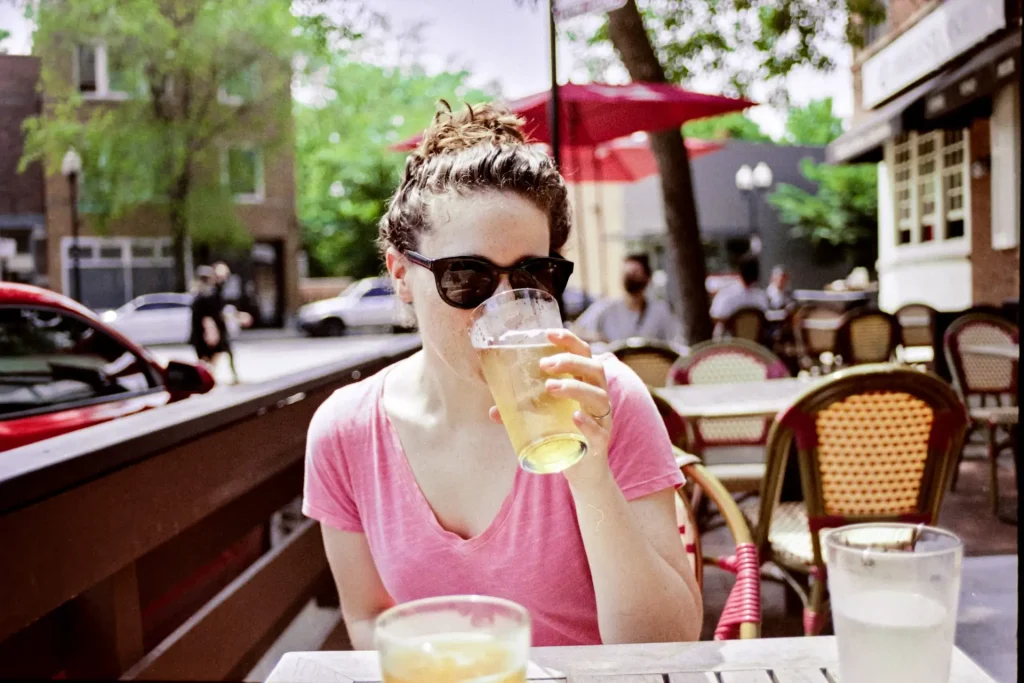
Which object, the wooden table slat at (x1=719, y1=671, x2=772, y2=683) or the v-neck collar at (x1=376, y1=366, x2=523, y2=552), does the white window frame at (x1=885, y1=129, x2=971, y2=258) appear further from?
the wooden table slat at (x1=719, y1=671, x2=772, y2=683)

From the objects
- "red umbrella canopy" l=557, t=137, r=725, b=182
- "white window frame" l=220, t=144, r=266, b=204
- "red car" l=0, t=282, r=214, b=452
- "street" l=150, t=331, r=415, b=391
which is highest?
"red umbrella canopy" l=557, t=137, r=725, b=182

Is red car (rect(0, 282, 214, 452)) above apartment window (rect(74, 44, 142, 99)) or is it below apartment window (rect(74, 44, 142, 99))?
below

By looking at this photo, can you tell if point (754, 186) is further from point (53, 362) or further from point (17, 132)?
point (17, 132)

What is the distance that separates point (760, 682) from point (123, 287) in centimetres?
180

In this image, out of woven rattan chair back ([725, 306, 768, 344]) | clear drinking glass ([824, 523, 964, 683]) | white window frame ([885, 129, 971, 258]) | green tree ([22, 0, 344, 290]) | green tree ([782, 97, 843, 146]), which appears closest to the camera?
clear drinking glass ([824, 523, 964, 683])

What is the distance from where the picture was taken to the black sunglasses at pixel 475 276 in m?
1.16

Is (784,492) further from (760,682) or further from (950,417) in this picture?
(760,682)

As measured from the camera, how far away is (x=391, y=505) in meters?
1.33

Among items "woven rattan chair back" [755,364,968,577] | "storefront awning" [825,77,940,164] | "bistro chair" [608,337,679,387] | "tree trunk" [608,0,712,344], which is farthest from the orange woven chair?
"tree trunk" [608,0,712,344]

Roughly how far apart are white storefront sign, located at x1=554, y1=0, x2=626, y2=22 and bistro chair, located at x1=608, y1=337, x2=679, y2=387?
69.0 inches

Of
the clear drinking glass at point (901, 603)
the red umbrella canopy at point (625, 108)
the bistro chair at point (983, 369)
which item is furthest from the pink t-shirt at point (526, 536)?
the bistro chair at point (983, 369)

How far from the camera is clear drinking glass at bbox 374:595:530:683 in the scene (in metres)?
0.71

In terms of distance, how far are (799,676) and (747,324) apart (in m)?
5.28

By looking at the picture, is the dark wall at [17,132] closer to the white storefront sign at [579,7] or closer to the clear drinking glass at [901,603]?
the white storefront sign at [579,7]
